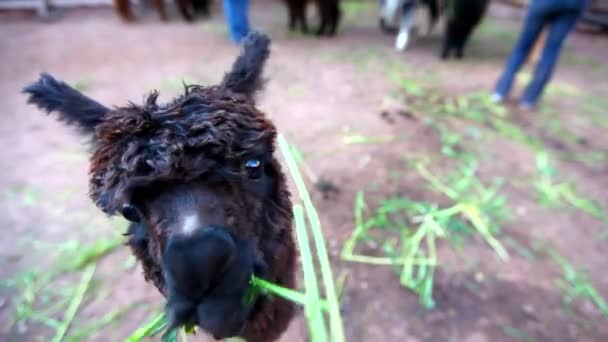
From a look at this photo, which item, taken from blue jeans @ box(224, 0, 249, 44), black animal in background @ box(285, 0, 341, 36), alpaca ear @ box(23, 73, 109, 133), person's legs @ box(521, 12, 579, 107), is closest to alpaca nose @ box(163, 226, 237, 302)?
alpaca ear @ box(23, 73, 109, 133)

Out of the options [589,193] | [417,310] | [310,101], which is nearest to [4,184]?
[310,101]

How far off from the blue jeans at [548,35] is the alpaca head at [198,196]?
510 centimetres

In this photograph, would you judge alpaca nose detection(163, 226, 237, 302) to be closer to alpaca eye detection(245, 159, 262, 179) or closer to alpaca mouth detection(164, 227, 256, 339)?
alpaca mouth detection(164, 227, 256, 339)

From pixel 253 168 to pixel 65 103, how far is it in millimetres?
1050

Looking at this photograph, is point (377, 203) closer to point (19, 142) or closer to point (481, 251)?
point (481, 251)

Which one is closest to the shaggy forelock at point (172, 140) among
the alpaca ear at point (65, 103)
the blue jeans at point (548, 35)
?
the alpaca ear at point (65, 103)

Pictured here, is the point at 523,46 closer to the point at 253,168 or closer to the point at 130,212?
the point at 253,168

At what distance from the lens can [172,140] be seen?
1469mm

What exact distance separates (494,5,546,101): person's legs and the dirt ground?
48 centimetres

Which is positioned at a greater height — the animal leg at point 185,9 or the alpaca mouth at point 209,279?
the alpaca mouth at point 209,279

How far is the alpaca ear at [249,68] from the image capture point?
217 centimetres

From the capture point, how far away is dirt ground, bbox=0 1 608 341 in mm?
3094

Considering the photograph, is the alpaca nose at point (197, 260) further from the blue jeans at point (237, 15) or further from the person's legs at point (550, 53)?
the blue jeans at point (237, 15)

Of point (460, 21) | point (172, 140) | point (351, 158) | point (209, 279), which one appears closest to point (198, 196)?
point (172, 140)
